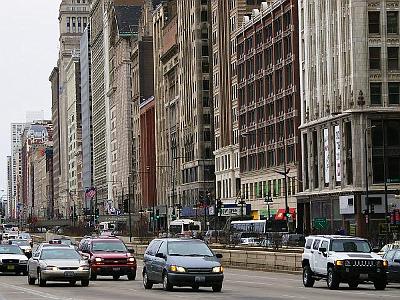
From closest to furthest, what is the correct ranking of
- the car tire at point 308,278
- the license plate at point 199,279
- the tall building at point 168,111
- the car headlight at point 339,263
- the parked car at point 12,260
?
the license plate at point 199,279 → the car headlight at point 339,263 → the car tire at point 308,278 → the parked car at point 12,260 → the tall building at point 168,111

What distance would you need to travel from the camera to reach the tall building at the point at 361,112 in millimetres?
99188

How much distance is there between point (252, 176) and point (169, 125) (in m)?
53.6

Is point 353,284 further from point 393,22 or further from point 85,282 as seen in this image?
point 393,22

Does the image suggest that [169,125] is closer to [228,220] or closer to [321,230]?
[228,220]

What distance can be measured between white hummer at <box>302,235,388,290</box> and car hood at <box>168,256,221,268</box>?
418 centimetres

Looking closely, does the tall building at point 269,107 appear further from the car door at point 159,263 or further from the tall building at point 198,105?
the car door at point 159,263

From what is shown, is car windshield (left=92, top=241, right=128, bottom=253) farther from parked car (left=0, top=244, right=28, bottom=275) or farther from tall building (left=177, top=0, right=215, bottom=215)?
tall building (left=177, top=0, right=215, bottom=215)

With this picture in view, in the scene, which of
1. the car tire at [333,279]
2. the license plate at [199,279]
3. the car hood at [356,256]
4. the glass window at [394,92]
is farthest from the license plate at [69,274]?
the glass window at [394,92]

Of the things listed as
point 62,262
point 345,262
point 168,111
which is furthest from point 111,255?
point 168,111

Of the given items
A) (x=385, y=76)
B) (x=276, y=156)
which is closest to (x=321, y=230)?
(x=385, y=76)

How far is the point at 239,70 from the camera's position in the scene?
142250 millimetres

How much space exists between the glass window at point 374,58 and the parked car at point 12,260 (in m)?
50.9

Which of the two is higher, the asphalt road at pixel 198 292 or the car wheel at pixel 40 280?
the car wheel at pixel 40 280

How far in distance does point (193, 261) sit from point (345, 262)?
204 inches
